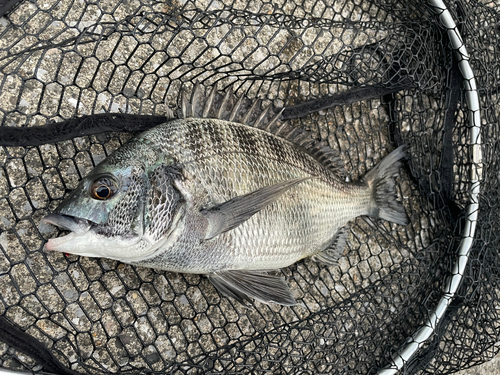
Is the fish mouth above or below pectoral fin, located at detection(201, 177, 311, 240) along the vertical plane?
above

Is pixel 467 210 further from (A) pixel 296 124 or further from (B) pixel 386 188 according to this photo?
(A) pixel 296 124

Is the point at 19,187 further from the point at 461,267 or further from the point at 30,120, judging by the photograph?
the point at 461,267

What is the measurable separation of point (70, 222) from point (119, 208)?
0.14 meters

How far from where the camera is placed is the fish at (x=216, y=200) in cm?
127

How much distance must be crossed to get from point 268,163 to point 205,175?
0.27 metres

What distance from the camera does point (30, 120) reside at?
4.83ft

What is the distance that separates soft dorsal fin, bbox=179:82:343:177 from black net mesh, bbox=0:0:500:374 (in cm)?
8

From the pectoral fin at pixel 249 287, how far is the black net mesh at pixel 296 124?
173 mm

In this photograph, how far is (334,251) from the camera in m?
1.83

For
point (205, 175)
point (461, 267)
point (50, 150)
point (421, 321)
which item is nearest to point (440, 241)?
point (461, 267)

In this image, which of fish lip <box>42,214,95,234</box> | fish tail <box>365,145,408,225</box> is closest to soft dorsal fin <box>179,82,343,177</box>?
fish tail <box>365,145,408,225</box>

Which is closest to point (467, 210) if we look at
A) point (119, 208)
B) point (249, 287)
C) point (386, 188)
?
point (386, 188)

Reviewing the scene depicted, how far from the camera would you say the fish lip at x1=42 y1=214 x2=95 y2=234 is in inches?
47.1

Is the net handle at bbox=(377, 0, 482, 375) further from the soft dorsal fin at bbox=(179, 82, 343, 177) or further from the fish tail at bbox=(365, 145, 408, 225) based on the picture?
the soft dorsal fin at bbox=(179, 82, 343, 177)
